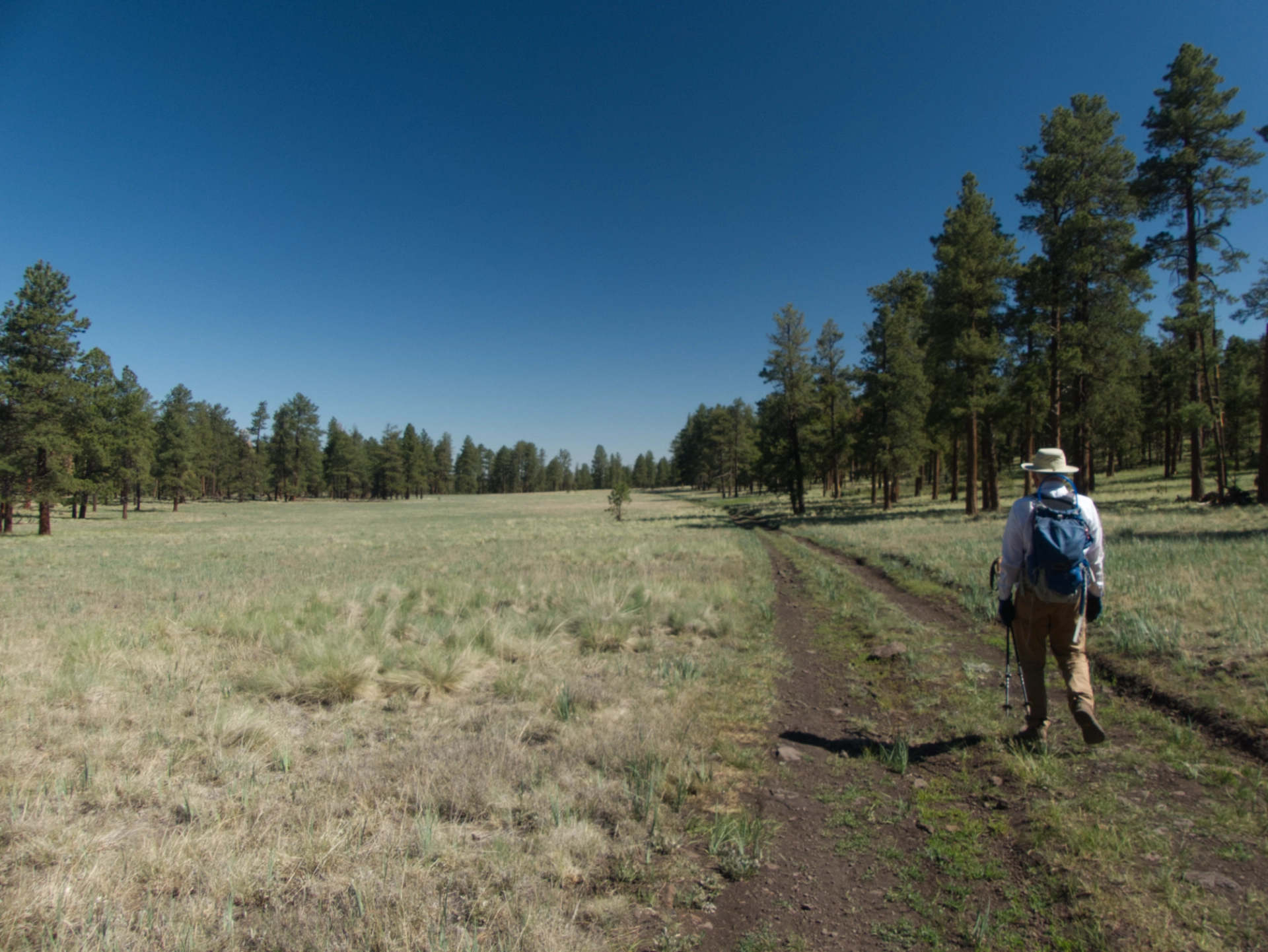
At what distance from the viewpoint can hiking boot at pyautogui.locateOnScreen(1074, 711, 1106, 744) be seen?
4398 mm

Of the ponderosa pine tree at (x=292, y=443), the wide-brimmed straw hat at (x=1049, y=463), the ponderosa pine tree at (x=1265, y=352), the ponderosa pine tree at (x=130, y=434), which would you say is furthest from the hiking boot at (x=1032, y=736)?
the ponderosa pine tree at (x=292, y=443)

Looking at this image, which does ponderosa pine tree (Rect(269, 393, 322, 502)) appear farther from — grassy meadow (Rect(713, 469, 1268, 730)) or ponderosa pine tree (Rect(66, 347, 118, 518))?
grassy meadow (Rect(713, 469, 1268, 730))

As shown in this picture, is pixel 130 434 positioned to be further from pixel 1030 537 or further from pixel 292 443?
pixel 1030 537

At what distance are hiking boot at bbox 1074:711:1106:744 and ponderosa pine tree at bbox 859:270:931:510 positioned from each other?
29.5 m

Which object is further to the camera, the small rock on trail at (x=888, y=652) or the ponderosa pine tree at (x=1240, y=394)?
the ponderosa pine tree at (x=1240, y=394)

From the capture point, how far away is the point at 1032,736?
15.9ft

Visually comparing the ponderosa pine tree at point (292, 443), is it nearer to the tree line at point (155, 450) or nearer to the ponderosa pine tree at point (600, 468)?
the tree line at point (155, 450)

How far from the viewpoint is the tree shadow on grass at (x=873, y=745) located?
4941 mm

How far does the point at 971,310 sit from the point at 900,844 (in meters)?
28.9

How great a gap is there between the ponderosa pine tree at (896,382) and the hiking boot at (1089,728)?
29.5 m

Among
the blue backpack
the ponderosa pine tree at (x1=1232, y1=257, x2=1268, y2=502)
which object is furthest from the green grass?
the ponderosa pine tree at (x1=1232, y1=257, x2=1268, y2=502)

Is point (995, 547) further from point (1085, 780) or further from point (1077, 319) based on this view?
point (1077, 319)

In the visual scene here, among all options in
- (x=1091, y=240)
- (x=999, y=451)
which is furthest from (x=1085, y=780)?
(x=999, y=451)

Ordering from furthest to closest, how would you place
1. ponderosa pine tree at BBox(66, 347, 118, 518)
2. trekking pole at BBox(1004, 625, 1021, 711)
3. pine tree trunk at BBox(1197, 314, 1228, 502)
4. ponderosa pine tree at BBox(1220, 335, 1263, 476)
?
→ ponderosa pine tree at BBox(1220, 335, 1263, 476) → ponderosa pine tree at BBox(66, 347, 118, 518) → pine tree trunk at BBox(1197, 314, 1228, 502) → trekking pole at BBox(1004, 625, 1021, 711)
